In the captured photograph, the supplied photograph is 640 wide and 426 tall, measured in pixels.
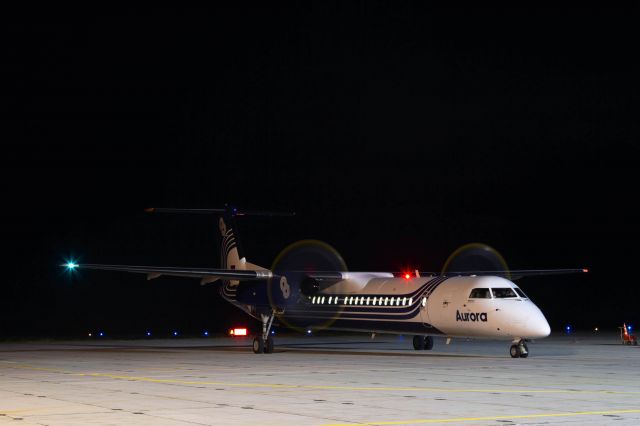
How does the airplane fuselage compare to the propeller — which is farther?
the propeller

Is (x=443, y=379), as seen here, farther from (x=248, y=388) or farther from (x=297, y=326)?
(x=297, y=326)

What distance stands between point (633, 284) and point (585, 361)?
223 feet

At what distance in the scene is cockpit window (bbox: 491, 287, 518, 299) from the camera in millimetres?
29594

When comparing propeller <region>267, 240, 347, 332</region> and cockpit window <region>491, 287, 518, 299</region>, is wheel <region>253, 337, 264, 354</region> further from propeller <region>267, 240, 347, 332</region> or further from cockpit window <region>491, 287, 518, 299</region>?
cockpit window <region>491, 287, 518, 299</region>

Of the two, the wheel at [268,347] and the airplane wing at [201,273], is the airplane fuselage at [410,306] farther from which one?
the wheel at [268,347]

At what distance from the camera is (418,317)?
32031mm

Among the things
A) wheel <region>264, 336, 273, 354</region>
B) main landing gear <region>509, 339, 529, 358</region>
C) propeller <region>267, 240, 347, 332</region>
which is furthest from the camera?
propeller <region>267, 240, 347, 332</region>

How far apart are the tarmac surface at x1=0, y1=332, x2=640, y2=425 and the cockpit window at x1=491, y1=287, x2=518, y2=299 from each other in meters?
2.12

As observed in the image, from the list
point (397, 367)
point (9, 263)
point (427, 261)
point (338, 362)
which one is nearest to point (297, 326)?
point (338, 362)

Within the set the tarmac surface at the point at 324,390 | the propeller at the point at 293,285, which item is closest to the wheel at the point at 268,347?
the propeller at the point at 293,285

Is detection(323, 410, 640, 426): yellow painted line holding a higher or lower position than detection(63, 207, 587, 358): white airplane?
lower

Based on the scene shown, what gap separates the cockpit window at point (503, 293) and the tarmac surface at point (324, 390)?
2.12m

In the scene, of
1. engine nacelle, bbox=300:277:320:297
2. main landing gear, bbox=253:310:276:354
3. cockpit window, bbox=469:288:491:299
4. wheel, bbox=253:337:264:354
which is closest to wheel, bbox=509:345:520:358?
cockpit window, bbox=469:288:491:299

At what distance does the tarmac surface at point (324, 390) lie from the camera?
1388cm
